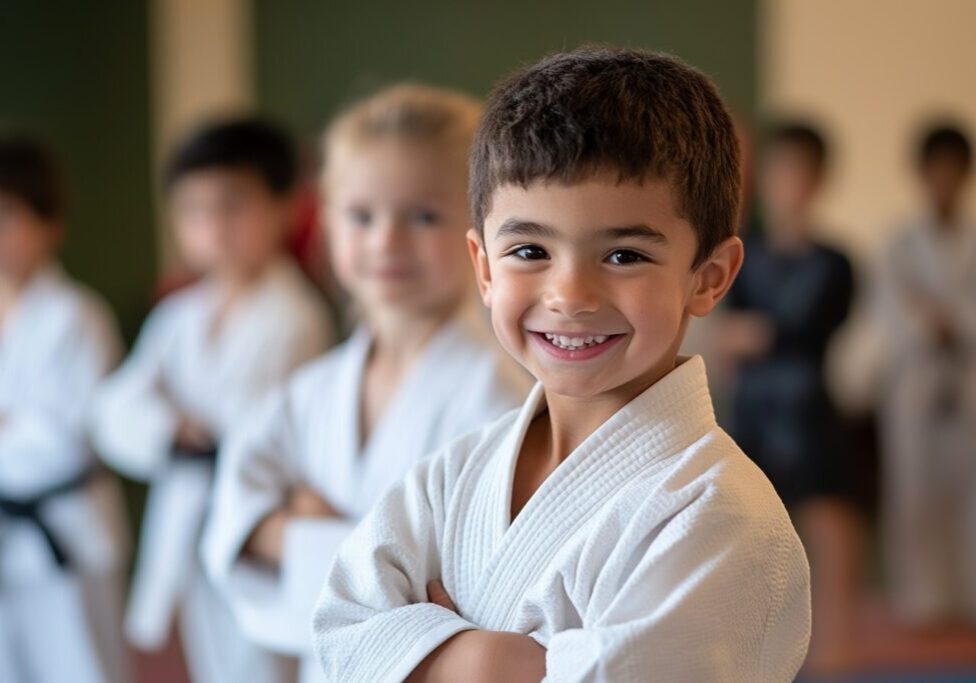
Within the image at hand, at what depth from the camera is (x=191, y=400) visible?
3.07 meters

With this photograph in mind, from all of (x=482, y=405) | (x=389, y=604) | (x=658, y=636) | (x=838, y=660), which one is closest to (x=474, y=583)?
(x=389, y=604)

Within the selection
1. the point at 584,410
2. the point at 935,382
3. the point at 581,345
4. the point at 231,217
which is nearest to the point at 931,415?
the point at 935,382

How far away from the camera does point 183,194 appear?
3.26 meters

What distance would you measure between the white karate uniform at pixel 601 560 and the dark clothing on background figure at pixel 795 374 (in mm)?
2815

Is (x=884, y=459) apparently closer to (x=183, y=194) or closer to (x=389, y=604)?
(x=183, y=194)

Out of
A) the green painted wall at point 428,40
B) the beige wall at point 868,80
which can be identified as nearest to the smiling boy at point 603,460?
the green painted wall at point 428,40

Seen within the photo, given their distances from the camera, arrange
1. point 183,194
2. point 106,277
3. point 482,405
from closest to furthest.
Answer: point 482,405 → point 183,194 → point 106,277

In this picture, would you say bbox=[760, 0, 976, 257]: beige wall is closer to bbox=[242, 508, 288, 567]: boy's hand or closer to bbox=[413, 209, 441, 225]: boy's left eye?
bbox=[413, 209, 441, 225]: boy's left eye

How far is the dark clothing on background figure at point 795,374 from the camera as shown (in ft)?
13.5

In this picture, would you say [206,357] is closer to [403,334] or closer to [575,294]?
[403,334]

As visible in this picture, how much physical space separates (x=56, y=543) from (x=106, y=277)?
330 cm

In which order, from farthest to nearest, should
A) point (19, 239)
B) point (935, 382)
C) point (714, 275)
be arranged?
point (935, 382), point (19, 239), point (714, 275)

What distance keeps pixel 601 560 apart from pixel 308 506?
2.82 ft

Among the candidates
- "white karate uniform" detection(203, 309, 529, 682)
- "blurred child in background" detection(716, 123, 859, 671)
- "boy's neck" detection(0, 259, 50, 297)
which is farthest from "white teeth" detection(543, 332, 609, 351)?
"blurred child in background" detection(716, 123, 859, 671)
